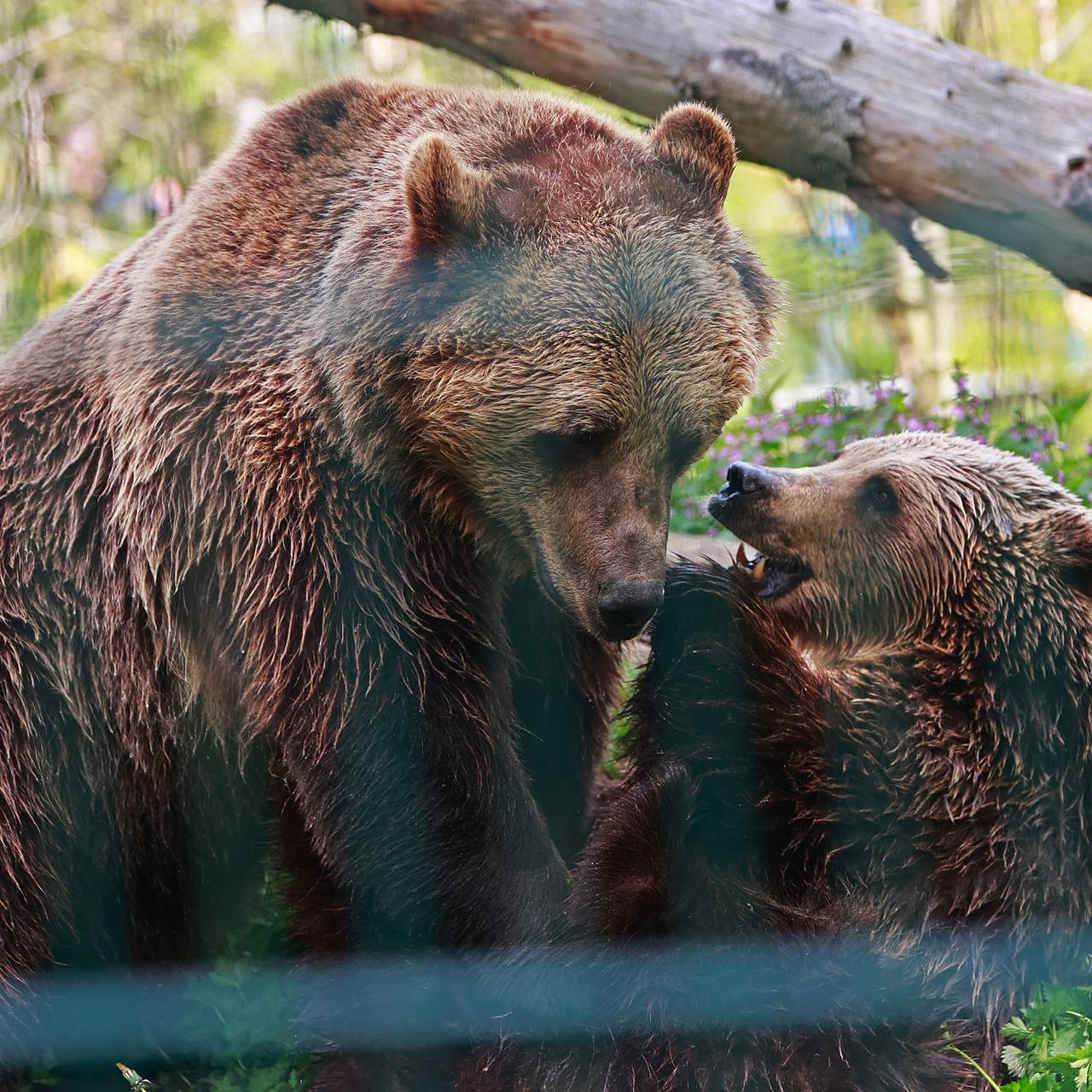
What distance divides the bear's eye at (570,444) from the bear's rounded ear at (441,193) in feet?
1.81

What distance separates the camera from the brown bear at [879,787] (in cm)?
311

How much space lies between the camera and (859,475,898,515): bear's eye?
12.5 ft

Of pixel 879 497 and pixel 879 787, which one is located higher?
Result: pixel 879 497

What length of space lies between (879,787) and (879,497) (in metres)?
0.93

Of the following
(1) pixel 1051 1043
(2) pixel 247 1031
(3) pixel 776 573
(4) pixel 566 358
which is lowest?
(2) pixel 247 1031

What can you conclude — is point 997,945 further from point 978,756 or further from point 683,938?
point 683,938

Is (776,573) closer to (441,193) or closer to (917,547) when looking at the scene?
(917,547)

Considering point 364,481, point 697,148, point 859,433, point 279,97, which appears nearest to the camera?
point 364,481

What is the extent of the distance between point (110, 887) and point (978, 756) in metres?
2.51

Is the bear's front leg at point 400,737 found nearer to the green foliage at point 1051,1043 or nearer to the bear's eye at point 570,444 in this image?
the bear's eye at point 570,444

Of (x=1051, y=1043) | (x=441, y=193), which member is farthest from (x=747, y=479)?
(x=1051, y=1043)

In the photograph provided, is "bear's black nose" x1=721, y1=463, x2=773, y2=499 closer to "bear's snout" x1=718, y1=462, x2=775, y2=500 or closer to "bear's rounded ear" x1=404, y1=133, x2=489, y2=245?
"bear's snout" x1=718, y1=462, x2=775, y2=500

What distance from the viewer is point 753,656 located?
348 centimetres

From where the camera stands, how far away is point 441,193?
3203 mm
